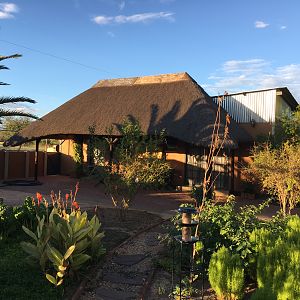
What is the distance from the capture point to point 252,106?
59.2 ft

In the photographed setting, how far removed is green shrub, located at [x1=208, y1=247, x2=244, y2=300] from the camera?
17.6ft

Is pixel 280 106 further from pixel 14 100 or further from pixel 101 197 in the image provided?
pixel 14 100

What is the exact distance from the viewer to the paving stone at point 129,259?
7.06 m

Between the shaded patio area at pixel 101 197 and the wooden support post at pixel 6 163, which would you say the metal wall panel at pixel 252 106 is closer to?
the shaded patio area at pixel 101 197

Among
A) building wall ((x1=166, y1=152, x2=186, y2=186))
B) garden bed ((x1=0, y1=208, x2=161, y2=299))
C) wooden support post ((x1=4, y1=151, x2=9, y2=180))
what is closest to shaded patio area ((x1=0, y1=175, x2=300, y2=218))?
building wall ((x1=166, y1=152, x2=186, y2=186))

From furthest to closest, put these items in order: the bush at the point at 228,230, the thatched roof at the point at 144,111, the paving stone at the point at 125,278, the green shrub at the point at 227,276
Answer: the thatched roof at the point at 144,111, the paving stone at the point at 125,278, the bush at the point at 228,230, the green shrub at the point at 227,276

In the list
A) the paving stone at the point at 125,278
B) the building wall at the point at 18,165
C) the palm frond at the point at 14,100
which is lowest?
the paving stone at the point at 125,278

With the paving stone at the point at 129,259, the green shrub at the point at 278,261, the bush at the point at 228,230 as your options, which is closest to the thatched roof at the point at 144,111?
the bush at the point at 228,230

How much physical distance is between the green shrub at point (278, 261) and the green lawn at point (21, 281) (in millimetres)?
2990

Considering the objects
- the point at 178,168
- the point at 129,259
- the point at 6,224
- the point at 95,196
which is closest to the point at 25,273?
the point at 129,259

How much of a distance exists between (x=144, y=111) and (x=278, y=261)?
1341cm

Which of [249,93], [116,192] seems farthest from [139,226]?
[249,93]

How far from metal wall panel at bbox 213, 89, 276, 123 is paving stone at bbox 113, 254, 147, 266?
38.9 ft

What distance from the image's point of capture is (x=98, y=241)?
690 centimetres
